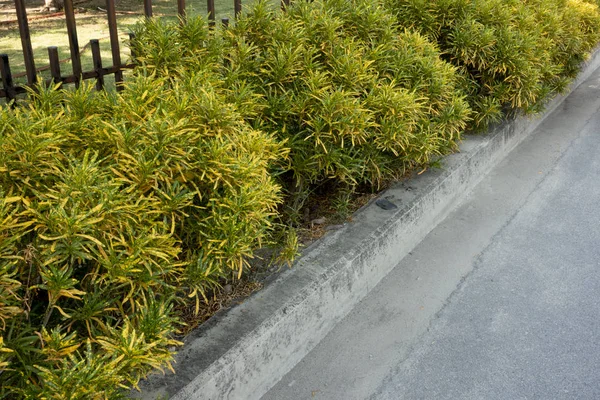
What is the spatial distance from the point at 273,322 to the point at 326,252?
631 millimetres

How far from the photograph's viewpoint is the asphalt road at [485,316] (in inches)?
112

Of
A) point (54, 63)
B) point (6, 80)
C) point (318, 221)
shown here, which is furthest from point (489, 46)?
point (6, 80)

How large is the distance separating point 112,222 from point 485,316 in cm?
215

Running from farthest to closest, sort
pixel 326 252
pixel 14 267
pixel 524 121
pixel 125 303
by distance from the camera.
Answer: pixel 524 121 < pixel 326 252 < pixel 125 303 < pixel 14 267

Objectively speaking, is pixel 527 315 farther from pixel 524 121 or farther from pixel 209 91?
pixel 524 121

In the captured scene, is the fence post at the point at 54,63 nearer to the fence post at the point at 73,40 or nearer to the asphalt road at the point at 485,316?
the fence post at the point at 73,40

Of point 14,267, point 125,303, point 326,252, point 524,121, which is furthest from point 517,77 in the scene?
point 14,267

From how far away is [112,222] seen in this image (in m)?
2.03

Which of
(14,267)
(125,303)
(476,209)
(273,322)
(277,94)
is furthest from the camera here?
(476,209)

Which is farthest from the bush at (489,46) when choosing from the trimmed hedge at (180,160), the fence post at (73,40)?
the fence post at (73,40)

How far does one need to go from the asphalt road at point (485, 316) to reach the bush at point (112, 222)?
801mm

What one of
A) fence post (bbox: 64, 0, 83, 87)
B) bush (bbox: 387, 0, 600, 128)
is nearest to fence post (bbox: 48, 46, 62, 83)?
fence post (bbox: 64, 0, 83, 87)

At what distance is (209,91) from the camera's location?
2.85 meters

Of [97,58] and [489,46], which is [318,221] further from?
[489,46]
